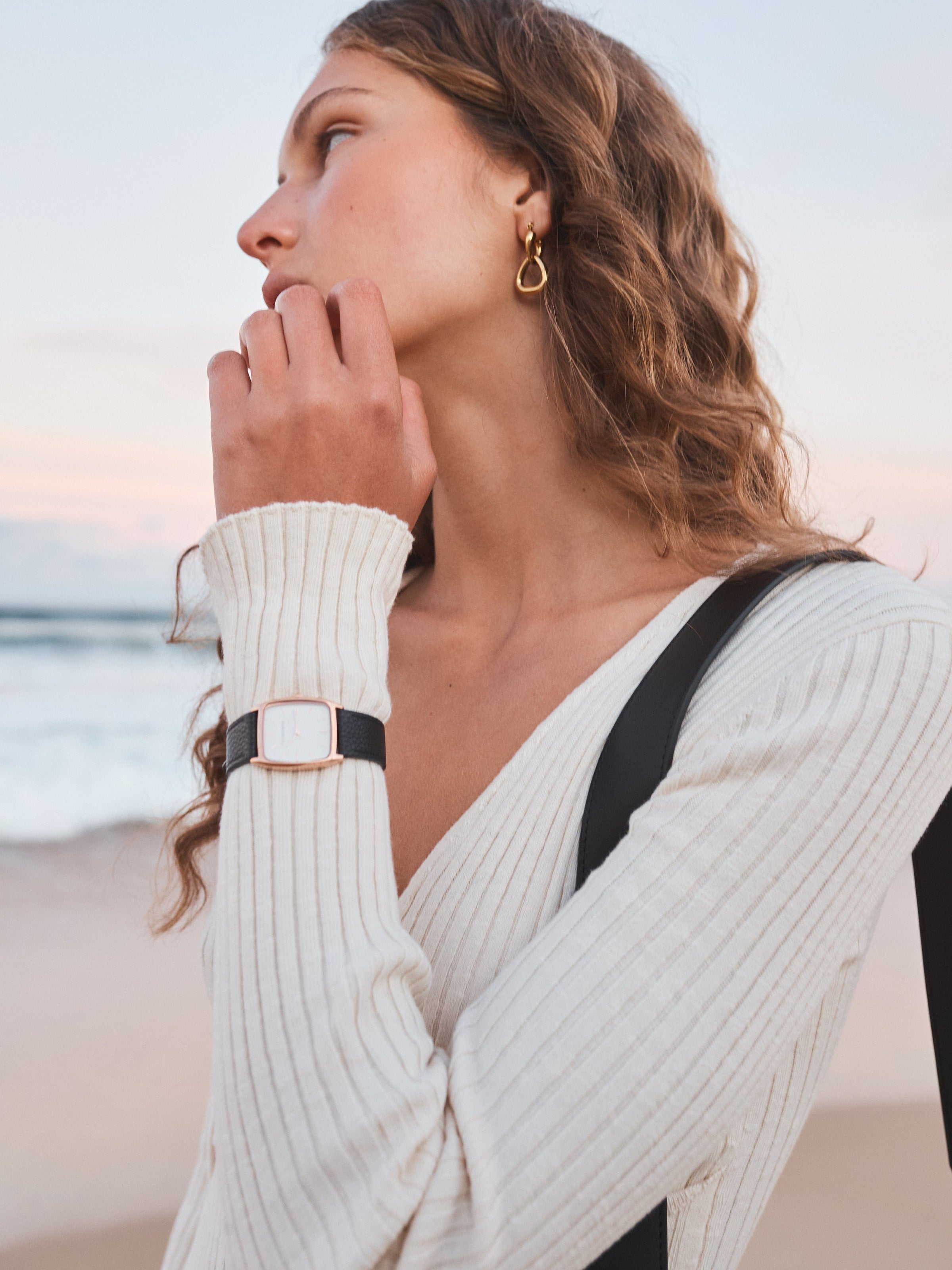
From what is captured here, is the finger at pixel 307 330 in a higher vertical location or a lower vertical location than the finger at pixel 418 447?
higher

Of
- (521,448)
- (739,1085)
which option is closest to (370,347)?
(521,448)

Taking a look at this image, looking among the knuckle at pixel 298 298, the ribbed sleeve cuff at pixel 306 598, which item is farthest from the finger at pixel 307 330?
the ribbed sleeve cuff at pixel 306 598

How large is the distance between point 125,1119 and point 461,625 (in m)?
2.67

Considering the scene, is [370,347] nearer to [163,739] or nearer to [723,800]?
[723,800]

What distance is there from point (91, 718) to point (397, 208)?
996 cm

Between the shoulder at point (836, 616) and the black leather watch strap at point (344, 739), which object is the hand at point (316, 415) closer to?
the black leather watch strap at point (344, 739)

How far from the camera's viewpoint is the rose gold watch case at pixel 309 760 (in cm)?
97

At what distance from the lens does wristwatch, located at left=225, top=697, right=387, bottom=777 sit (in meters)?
0.98

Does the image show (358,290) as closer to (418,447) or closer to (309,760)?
(418,447)

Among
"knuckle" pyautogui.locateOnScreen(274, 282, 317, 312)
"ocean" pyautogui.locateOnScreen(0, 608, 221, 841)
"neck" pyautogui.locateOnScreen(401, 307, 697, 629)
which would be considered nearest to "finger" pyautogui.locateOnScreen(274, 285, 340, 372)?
"knuckle" pyautogui.locateOnScreen(274, 282, 317, 312)

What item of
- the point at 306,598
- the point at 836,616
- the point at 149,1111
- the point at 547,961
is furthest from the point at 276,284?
the point at 149,1111

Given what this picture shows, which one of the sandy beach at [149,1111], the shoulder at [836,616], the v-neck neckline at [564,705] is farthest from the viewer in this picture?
the sandy beach at [149,1111]

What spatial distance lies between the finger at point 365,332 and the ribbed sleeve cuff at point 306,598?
21 cm

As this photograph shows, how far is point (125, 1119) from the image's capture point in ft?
11.5
